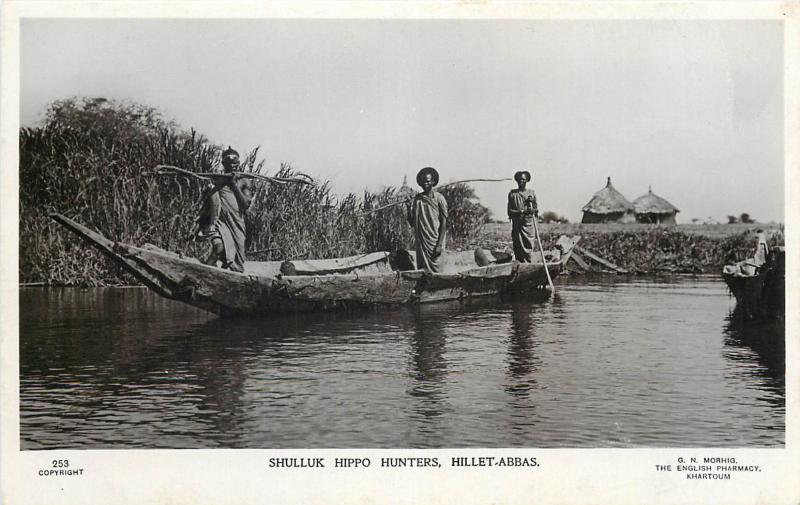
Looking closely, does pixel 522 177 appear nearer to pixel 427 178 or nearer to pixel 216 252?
pixel 427 178

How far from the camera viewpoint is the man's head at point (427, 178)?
11531 mm

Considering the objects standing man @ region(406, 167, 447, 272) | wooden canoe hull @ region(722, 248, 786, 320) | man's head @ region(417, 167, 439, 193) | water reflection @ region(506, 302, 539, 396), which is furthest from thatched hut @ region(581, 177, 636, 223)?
water reflection @ region(506, 302, 539, 396)

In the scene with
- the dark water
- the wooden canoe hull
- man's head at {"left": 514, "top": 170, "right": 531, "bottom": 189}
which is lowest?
the dark water

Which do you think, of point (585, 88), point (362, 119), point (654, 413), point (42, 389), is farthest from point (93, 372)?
point (585, 88)

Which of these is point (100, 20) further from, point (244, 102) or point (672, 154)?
point (672, 154)

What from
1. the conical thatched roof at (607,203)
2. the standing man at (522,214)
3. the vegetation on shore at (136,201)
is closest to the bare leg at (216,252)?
the vegetation on shore at (136,201)

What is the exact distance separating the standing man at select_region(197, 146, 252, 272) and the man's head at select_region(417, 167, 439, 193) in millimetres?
2697

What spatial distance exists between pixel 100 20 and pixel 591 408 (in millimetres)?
6159

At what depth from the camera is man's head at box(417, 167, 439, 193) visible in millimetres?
11531

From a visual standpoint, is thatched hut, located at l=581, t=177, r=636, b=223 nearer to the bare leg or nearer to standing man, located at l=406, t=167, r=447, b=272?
standing man, located at l=406, t=167, r=447, b=272

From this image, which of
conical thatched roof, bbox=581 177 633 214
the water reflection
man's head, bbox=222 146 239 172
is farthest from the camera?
conical thatched roof, bbox=581 177 633 214

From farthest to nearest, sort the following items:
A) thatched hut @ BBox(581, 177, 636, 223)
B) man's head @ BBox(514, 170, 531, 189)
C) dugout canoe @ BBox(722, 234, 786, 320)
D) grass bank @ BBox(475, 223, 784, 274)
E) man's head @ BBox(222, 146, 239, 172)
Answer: grass bank @ BBox(475, 223, 784, 274) < thatched hut @ BBox(581, 177, 636, 223) < man's head @ BBox(514, 170, 531, 189) < man's head @ BBox(222, 146, 239, 172) < dugout canoe @ BBox(722, 234, 786, 320)

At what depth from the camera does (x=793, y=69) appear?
759cm

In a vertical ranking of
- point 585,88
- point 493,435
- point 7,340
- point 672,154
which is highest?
point 585,88
